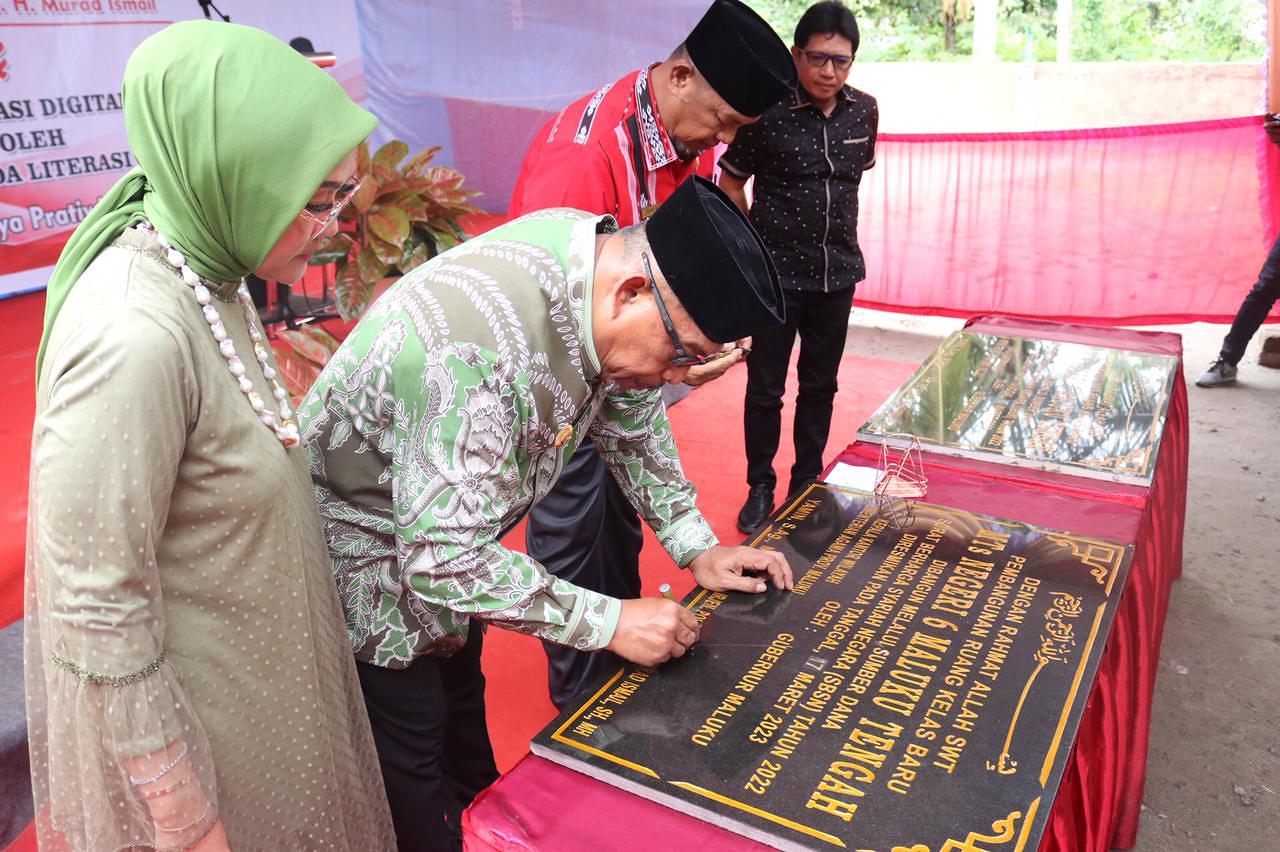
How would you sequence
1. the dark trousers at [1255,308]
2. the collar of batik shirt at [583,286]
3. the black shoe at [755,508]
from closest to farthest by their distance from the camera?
the collar of batik shirt at [583,286] < the black shoe at [755,508] < the dark trousers at [1255,308]

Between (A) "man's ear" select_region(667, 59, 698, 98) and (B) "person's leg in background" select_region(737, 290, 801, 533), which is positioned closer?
(A) "man's ear" select_region(667, 59, 698, 98)

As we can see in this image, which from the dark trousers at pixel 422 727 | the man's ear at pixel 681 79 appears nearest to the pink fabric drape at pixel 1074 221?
the man's ear at pixel 681 79

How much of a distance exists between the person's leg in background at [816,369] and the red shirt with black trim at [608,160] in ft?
3.65

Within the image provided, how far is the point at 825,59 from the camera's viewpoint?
8.96 ft

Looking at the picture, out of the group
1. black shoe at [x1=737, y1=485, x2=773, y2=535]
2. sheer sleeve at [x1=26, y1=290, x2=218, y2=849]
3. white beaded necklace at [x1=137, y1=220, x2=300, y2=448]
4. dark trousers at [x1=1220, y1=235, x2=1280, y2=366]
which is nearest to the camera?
sheer sleeve at [x1=26, y1=290, x2=218, y2=849]

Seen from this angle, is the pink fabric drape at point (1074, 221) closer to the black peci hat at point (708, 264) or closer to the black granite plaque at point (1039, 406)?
the black granite plaque at point (1039, 406)

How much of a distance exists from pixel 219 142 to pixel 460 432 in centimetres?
35

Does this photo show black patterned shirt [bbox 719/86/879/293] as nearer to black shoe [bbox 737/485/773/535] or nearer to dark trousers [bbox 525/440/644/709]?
black shoe [bbox 737/485/773/535]

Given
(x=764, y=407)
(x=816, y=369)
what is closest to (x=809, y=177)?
(x=816, y=369)

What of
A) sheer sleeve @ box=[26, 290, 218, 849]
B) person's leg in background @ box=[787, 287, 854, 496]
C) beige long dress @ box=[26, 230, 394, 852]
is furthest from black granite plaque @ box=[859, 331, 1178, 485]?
sheer sleeve @ box=[26, 290, 218, 849]

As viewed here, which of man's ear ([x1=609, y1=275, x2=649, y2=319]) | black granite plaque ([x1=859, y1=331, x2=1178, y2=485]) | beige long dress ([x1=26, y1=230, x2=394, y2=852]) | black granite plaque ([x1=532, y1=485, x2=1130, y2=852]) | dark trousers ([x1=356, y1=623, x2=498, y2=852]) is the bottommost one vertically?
dark trousers ([x1=356, y1=623, x2=498, y2=852])

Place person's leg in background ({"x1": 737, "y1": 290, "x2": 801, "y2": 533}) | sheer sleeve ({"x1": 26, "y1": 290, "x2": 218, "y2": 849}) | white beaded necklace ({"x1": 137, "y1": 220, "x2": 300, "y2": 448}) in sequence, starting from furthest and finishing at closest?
person's leg in background ({"x1": 737, "y1": 290, "x2": 801, "y2": 533})
white beaded necklace ({"x1": 137, "y1": 220, "x2": 300, "y2": 448})
sheer sleeve ({"x1": 26, "y1": 290, "x2": 218, "y2": 849})

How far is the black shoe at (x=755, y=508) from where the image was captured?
125 inches

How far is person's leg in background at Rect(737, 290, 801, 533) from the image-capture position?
3021 mm
